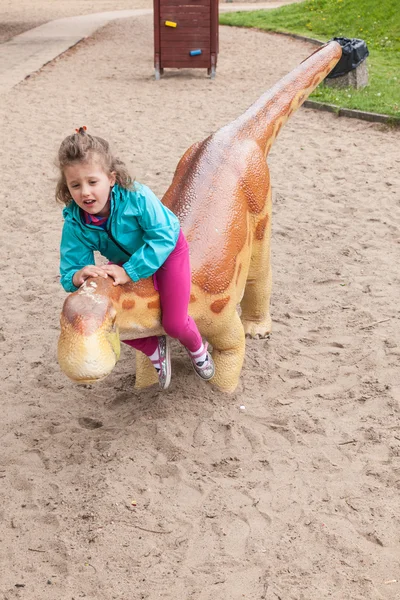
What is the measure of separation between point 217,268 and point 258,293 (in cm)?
90

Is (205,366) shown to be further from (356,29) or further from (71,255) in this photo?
(356,29)

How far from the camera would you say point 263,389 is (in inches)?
147

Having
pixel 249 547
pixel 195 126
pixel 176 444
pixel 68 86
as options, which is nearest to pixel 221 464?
pixel 176 444

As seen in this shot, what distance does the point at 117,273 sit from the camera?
107 inches

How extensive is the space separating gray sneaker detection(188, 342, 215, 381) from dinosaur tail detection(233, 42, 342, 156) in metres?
1.20

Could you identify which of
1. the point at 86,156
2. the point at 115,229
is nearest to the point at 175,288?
the point at 115,229

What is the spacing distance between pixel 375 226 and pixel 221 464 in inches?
121

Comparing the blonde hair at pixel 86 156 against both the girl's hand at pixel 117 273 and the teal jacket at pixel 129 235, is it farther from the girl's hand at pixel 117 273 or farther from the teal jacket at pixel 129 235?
the girl's hand at pixel 117 273

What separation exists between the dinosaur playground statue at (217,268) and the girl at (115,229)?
69mm

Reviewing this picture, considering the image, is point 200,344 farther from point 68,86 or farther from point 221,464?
point 68,86

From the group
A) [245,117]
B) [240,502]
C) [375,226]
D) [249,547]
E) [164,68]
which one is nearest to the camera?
[249,547]

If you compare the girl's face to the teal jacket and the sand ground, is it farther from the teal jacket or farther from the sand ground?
the sand ground

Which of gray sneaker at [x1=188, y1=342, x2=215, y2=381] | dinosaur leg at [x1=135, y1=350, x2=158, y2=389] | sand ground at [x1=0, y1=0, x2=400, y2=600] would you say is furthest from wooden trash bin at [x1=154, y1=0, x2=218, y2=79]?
gray sneaker at [x1=188, y1=342, x2=215, y2=381]

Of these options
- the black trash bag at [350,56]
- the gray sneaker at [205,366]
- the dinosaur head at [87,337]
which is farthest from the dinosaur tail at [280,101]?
the black trash bag at [350,56]
